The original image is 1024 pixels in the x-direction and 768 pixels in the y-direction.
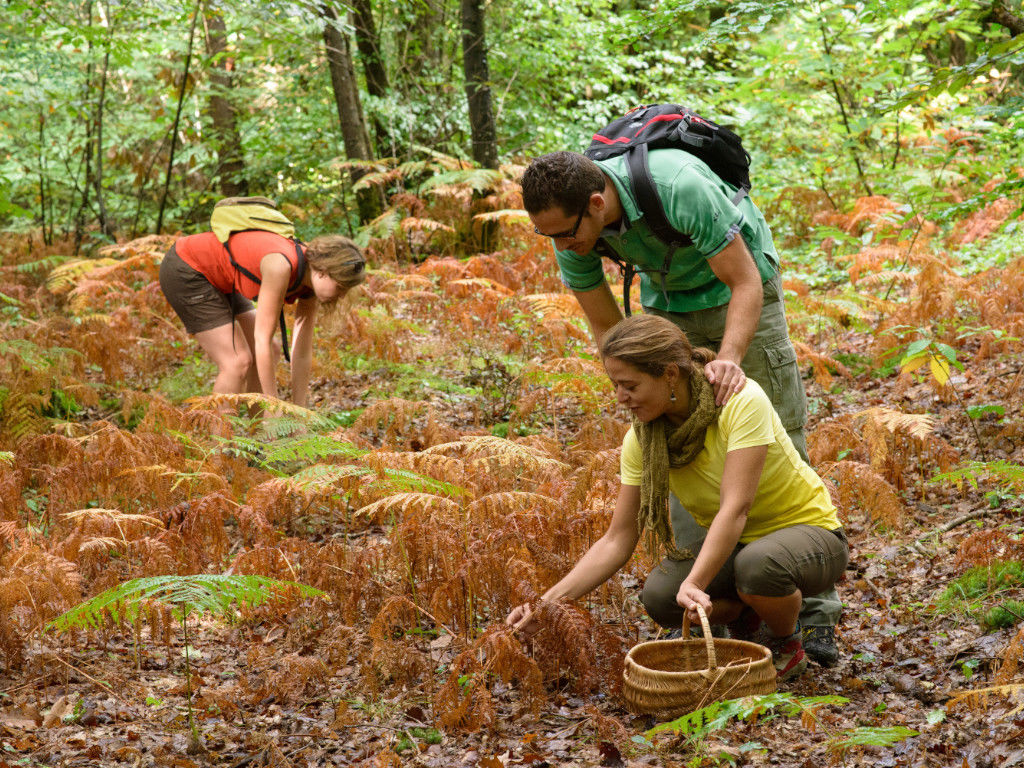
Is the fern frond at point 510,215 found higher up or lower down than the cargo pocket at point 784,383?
higher up

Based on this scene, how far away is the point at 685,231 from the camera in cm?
341

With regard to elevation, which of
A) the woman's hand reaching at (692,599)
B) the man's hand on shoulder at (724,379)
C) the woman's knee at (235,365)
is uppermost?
the woman's knee at (235,365)

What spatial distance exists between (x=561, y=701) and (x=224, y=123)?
12.6 metres

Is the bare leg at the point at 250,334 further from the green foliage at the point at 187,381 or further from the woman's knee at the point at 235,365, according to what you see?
the green foliage at the point at 187,381

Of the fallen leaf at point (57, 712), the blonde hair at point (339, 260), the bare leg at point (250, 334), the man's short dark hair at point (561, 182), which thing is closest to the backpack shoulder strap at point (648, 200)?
the man's short dark hair at point (561, 182)

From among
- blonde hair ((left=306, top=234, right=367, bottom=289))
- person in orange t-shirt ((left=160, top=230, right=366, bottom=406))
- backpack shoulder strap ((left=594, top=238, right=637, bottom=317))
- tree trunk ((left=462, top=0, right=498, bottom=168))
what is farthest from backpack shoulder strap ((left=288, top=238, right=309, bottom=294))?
tree trunk ((left=462, top=0, right=498, bottom=168))

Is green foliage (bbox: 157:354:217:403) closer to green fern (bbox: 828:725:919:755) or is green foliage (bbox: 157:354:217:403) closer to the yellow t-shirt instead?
the yellow t-shirt

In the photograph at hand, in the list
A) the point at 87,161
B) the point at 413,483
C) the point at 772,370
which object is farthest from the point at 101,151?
the point at 772,370

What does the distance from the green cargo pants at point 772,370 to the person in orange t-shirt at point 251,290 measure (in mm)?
2499

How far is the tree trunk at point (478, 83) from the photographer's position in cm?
1049

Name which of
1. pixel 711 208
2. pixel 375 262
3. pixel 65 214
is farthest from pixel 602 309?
pixel 65 214

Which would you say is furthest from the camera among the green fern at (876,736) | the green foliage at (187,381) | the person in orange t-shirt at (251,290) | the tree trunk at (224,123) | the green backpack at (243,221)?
the tree trunk at (224,123)

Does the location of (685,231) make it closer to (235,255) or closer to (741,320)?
(741,320)

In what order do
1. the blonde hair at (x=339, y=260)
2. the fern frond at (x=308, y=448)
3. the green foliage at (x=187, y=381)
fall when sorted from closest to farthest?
1. the fern frond at (x=308, y=448)
2. the blonde hair at (x=339, y=260)
3. the green foliage at (x=187, y=381)
